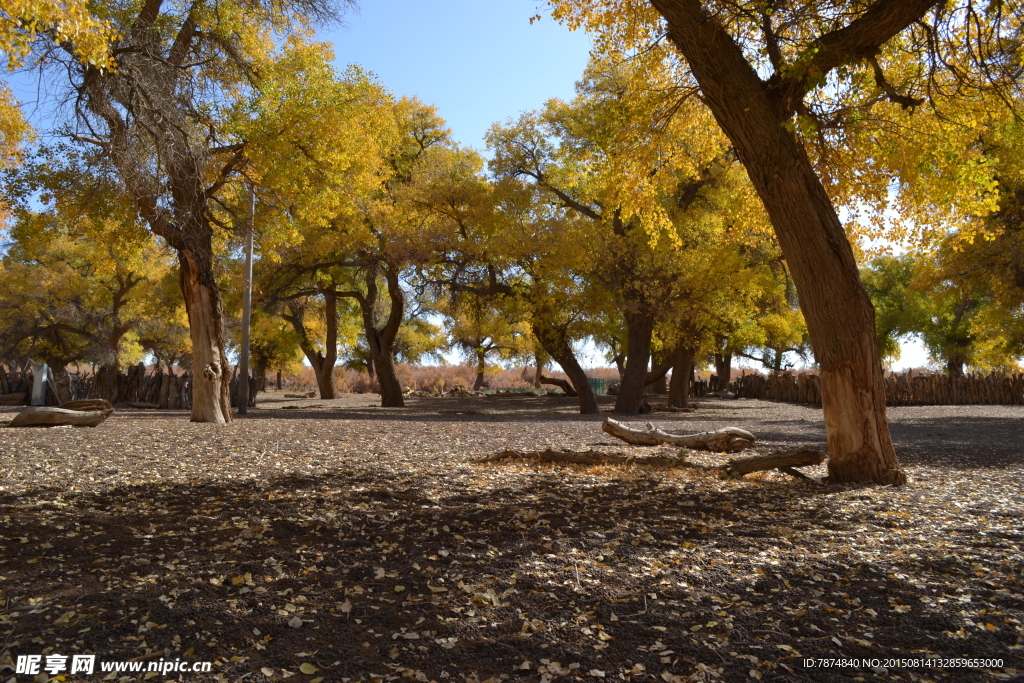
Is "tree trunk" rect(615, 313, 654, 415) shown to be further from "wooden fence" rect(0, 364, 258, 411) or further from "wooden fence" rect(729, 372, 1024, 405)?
"wooden fence" rect(0, 364, 258, 411)

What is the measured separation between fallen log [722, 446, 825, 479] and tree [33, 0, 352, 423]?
8.99 metres

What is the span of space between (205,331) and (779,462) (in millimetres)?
9678

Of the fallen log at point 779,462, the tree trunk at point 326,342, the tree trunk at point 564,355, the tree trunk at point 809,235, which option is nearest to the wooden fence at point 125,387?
the tree trunk at point 326,342

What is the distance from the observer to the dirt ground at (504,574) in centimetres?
321

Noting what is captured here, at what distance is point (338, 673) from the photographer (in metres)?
3.06

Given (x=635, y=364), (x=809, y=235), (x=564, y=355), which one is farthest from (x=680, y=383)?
(x=809, y=235)

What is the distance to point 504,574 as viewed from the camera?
13.8ft

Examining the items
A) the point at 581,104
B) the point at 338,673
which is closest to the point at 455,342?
the point at 581,104

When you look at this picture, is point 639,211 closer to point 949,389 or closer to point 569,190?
point 569,190

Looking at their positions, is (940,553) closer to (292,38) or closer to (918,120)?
(918,120)

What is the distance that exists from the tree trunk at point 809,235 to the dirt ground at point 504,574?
2.20 feet

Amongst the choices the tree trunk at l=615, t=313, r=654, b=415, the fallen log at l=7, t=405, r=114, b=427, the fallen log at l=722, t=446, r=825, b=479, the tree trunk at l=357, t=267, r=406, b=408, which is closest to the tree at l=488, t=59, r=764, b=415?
the tree trunk at l=615, t=313, r=654, b=415

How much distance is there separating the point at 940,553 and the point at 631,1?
23.1 ft

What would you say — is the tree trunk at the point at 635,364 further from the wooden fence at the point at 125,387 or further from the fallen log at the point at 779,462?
the wooden fence at the point at 125,387
